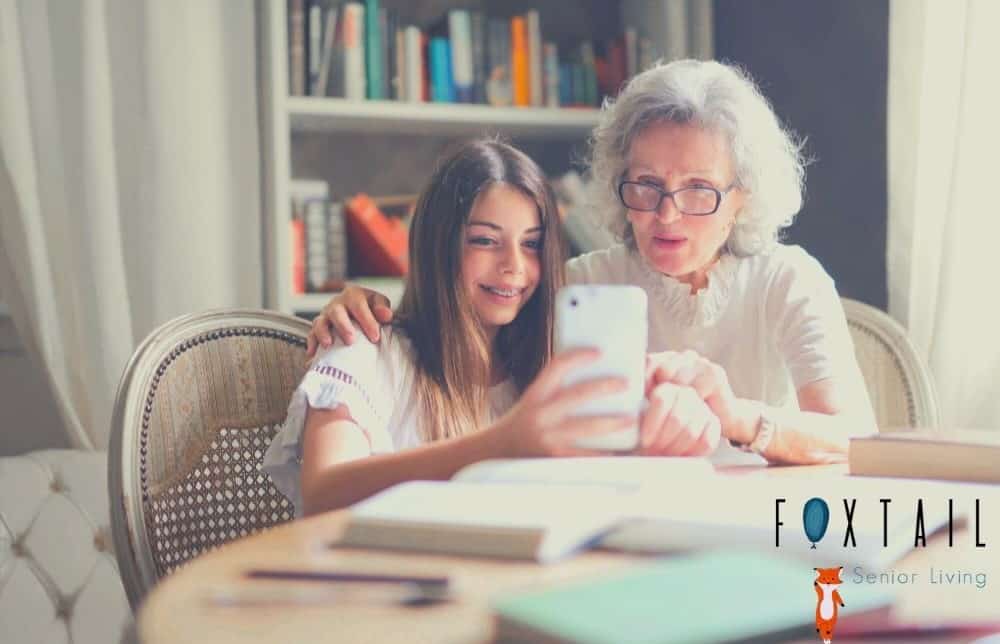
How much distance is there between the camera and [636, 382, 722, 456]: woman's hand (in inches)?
41.1

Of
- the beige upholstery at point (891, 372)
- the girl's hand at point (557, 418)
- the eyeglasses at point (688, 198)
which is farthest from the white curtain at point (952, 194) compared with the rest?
the girl's hand at point (557, 418)

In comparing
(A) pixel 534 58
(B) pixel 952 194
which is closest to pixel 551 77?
(A) pixel 534 58

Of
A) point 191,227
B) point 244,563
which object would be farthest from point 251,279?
point 244,563

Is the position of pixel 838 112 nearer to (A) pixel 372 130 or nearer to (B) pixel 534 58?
(B) pixel 534 58

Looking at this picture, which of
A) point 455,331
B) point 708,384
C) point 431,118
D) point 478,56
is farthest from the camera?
point 478,56

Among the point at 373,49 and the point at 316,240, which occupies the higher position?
the point at 373,49

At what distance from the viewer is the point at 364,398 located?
1272mm

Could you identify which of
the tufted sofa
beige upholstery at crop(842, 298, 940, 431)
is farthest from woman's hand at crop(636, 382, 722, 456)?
the tufted sofa

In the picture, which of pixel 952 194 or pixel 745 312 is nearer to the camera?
pixel 745 312

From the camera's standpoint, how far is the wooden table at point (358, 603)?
559 mm

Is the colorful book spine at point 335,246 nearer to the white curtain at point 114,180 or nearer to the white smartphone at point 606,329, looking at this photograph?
the white curtain at point 114,180

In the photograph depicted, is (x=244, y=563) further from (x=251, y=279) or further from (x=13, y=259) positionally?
(x=251, y=279)

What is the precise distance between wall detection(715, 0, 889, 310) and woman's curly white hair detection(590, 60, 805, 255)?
0.87 m

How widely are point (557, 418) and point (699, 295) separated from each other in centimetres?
69
